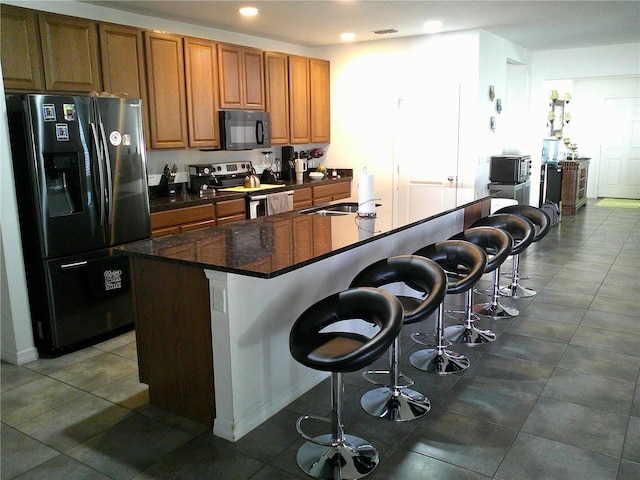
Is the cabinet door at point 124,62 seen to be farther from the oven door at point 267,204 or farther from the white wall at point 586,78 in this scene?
the white wall at point 586,78

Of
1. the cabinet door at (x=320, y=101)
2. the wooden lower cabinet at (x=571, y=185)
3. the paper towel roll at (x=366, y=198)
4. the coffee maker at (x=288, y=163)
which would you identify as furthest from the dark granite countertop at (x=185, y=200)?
the wooden lower cabinet at (x=571, y=185)

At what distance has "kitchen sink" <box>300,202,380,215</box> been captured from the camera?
3.96 metres

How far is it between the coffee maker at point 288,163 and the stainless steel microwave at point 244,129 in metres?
0.72

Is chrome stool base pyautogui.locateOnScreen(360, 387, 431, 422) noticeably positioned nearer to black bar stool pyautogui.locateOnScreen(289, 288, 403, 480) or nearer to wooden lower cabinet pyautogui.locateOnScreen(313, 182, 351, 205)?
black bar stool pyautogui.locateOnScreen(289, 288, 403, 480)

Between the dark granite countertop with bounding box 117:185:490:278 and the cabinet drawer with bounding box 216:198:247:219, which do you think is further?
the cabinet drawer with bounding box 216:198:247:219

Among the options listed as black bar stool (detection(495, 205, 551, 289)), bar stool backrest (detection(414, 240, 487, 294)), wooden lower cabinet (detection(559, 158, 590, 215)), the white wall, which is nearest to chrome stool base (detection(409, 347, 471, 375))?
bar stool backrest (detection(414, 240, 487, 294))

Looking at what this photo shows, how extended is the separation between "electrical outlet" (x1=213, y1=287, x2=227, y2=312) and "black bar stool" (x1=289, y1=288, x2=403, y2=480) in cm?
35

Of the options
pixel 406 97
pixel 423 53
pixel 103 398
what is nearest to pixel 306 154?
pixel 406 97

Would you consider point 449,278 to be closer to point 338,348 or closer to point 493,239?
point 493,239

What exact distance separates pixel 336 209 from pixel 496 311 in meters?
1.51

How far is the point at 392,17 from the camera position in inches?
203

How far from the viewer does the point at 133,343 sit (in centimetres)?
377

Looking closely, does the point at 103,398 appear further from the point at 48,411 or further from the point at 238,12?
the point at 238,12

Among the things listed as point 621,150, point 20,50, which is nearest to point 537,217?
point 20,50
